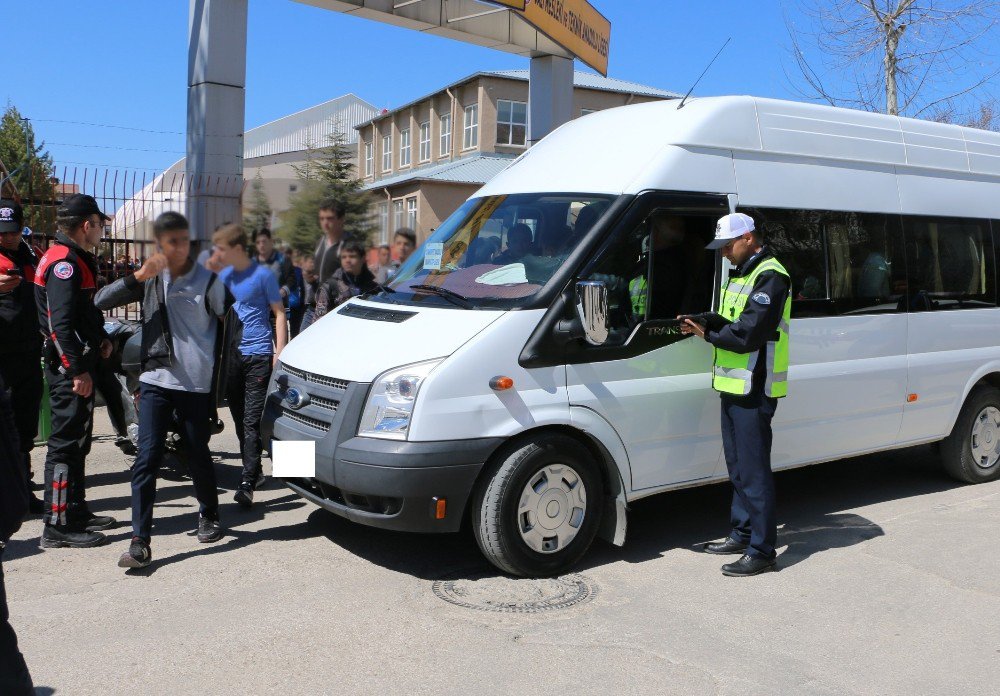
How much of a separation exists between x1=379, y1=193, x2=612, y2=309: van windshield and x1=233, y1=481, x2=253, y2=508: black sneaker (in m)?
1.73

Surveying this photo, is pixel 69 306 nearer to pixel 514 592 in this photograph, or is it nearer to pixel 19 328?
pixel 19 328

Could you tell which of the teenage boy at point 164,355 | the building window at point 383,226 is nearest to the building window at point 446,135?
the building window at point 383,226

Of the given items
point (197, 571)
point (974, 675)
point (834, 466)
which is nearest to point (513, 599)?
point (197, 571)

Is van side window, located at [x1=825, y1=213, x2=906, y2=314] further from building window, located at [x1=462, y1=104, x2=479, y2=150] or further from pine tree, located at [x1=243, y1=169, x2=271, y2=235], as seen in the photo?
building window, located at [x1=462, y1=104, x2=479, y2=150]

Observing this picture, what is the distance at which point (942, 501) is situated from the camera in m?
6.80

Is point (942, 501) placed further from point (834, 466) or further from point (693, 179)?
point (693, 179)

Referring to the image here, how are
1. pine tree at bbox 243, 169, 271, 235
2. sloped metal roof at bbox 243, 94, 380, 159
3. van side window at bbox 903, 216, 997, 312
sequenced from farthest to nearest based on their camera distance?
sloped metal roof at bbox 243, 94, 380, 159, van side window at bbox 903, 216, 997, 312, pine tree at bbox 243, 169, 271, 235

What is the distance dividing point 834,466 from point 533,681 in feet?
16.6

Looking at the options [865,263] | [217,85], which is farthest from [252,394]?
[217,85]

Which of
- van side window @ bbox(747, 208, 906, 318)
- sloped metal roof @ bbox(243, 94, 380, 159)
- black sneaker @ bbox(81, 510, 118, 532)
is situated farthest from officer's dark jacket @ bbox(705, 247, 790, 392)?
sloped metal roof @ bbox(243, 94, 380, 159)

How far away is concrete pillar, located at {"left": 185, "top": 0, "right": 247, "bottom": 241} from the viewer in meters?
9.82

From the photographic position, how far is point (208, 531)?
5.52 m

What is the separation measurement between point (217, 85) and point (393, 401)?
6652 mm

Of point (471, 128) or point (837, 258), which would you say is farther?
point (471, 128)
